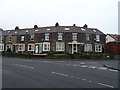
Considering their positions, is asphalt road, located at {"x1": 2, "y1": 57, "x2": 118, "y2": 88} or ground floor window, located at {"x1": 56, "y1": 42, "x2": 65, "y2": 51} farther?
ground floor window, located at {"x1": 56, "y1": 42, "x2": 65, "y2": 51}

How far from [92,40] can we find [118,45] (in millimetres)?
6313

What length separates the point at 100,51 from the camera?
167 feet


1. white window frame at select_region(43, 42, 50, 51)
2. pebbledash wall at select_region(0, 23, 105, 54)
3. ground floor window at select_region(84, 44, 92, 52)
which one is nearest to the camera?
pebbledash wall at select_region(0, 23, 105, 54)

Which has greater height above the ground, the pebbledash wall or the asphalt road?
the pebbledash wall

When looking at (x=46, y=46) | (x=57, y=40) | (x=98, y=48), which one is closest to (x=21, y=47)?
(x=46, y=46)

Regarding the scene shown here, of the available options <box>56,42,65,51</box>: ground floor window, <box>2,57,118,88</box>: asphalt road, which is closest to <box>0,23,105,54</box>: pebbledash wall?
<box>56,42,65,51</box>: ground floor window

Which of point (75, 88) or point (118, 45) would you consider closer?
point (75, 88)

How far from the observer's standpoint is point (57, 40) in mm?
47156

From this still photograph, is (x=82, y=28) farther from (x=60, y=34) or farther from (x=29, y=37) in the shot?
(x=29, y=37)

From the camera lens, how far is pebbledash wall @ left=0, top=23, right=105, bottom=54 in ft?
154

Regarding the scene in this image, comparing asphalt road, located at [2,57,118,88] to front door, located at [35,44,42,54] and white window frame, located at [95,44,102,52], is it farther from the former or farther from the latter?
white window frame, located at [95,44,102,52]

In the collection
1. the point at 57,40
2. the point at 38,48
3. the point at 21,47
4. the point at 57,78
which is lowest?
the point at 57,78

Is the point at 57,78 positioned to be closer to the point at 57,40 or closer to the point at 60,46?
the point at 60,46

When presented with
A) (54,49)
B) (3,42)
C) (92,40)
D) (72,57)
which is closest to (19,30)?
(3,42)
